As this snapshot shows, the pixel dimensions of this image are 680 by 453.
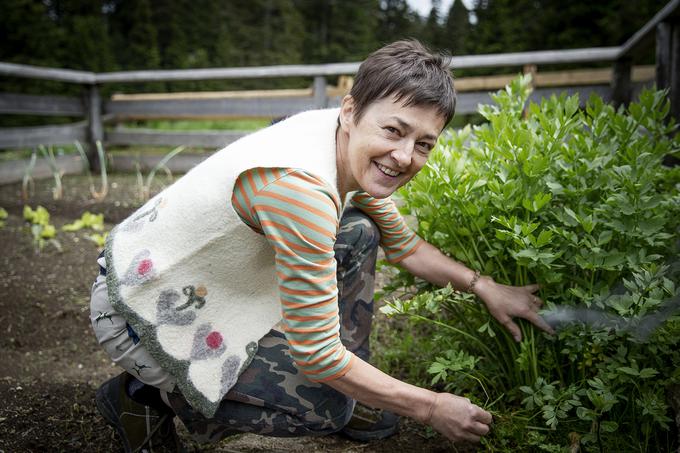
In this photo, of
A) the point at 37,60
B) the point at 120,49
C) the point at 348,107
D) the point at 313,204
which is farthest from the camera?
the point at 120,49

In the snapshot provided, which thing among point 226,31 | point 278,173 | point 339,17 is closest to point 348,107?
point 278,173

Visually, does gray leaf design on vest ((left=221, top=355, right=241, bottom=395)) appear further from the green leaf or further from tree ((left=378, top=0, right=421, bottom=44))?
tree ((left=378, top=0, right=421, bottom=44))

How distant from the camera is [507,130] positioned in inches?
60.4

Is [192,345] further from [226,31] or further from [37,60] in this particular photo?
[226,31]

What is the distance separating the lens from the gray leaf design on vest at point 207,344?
1437mm

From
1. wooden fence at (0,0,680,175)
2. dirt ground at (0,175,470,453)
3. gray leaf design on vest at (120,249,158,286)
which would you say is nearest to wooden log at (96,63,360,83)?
wooden fence at (0,0,680,175)

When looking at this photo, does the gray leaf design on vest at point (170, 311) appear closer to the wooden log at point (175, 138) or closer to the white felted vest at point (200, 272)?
the white felted vest at point (200, 272)

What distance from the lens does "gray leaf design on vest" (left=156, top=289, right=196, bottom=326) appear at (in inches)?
55.9

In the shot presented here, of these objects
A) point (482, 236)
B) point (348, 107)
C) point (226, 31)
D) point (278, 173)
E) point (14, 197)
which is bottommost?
point (14, 197)

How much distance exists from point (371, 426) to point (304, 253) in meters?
0.88

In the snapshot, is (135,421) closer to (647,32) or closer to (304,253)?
(304,253)

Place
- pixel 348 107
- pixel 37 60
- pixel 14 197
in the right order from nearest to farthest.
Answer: pixel 348 107 → pixel 14 197 → pixel 37 60

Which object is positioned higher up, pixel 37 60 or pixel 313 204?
pixel 37 60

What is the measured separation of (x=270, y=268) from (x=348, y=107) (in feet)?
1.51
